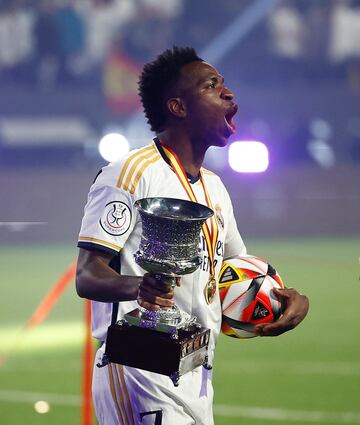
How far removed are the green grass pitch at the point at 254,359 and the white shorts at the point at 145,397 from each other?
11.5ft

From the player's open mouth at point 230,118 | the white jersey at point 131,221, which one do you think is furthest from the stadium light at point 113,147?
the white jersey at point 131,221

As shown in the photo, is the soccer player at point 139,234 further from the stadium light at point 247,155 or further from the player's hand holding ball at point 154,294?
the stadium light at point 247,155

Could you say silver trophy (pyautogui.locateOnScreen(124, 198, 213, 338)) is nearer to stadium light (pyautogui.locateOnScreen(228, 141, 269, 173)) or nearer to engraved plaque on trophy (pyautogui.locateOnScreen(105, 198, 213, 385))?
engraved plaque on trophy (pyautogui.locateOnScreen(105, 198, 213, 385))

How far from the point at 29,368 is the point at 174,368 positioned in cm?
634

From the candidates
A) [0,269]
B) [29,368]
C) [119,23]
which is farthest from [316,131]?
[29,368]

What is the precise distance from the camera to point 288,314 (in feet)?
13.6

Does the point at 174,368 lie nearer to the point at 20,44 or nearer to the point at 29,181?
the point at 29,181

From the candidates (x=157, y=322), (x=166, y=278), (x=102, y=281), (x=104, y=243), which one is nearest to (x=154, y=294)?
(x=166, y=278)

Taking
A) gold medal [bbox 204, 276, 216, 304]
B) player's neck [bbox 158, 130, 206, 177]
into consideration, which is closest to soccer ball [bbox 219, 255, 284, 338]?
gold medal [bbox 204, 276, 216, 304]

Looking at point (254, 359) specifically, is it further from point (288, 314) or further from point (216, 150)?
point (216, 150)

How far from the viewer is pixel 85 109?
82.6 feet

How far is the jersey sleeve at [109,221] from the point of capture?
156 inches

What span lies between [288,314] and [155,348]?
2.43ft

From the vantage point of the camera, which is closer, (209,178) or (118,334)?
(118,334)
